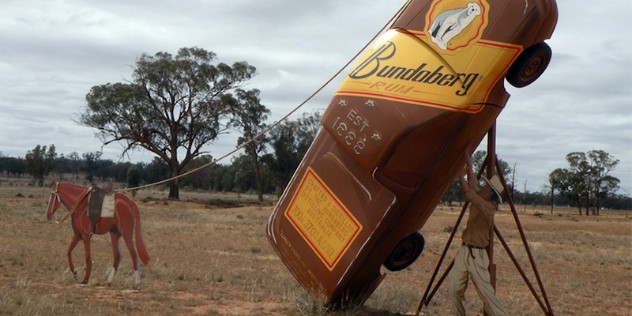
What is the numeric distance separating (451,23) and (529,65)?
925mm

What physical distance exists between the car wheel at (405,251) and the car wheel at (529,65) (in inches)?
91.2

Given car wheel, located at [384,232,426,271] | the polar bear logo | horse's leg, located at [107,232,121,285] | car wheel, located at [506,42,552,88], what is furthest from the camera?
horse's leg, located at [107,232,121,285]

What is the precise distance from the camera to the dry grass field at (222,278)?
9.24 metres

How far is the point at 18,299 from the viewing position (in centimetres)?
884

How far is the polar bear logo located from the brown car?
1 centimetres

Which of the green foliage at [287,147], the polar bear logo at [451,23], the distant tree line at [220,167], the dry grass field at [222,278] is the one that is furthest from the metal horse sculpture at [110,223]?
the green foliage at [287,147]

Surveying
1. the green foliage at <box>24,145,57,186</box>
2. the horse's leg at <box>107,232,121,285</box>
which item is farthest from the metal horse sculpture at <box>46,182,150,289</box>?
the green foliage at <box>24,145,57,186</box>

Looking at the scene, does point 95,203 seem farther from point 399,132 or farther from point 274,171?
point 274,171

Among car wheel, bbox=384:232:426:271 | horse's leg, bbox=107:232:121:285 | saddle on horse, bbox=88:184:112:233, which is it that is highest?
saddle on horse, bbox=88:184:112:233

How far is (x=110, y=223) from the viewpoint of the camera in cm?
1119

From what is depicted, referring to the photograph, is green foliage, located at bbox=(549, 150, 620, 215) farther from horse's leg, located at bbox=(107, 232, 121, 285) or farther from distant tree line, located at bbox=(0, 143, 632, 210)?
horse's leg, located at bbox=(107, 232, 121, 285)

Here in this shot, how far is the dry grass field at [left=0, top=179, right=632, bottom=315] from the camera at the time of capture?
9.24m

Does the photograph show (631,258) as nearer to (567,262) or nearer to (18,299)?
(567,262)

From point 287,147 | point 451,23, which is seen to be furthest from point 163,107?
point 451,23
